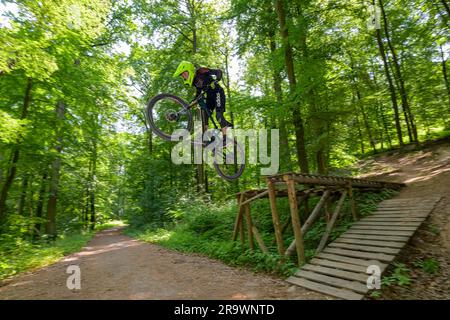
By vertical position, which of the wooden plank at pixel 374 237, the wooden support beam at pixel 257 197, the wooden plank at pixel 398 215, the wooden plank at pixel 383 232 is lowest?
the wooden plank at pixel 374 237

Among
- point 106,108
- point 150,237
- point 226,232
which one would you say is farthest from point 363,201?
point 106,108

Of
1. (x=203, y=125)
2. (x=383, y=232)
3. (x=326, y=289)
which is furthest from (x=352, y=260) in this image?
(x=203, y=125)

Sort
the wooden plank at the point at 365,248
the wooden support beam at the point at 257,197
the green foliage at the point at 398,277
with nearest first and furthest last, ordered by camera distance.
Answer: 1. the green foliage at the point at 398,277
2. the wooden plank at the point at 365,248
3. the wooden support beam at the point at 257,197

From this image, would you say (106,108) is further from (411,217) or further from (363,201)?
(411,217)

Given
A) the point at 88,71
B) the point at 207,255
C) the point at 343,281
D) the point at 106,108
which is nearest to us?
the point at 343,281

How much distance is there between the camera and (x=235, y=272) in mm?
7047

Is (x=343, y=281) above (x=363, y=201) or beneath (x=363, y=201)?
beneath

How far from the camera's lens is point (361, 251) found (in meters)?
6.26

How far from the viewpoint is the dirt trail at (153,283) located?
17.6 feet

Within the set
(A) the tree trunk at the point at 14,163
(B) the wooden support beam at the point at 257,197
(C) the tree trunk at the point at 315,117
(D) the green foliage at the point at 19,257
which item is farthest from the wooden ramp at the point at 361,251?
(A) the tree trunk at the point at 14,163

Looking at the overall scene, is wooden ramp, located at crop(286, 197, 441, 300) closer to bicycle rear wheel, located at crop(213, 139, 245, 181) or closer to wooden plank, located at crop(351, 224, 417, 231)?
wooden plank, located at crop(351, 224, 417, 231)

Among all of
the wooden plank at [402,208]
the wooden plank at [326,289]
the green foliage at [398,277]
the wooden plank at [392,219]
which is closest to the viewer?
the wooden plank at [326,289]

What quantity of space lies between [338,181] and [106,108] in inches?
413

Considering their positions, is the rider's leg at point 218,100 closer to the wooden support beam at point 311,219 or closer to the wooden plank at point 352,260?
the wooden support beam at point 311,219
